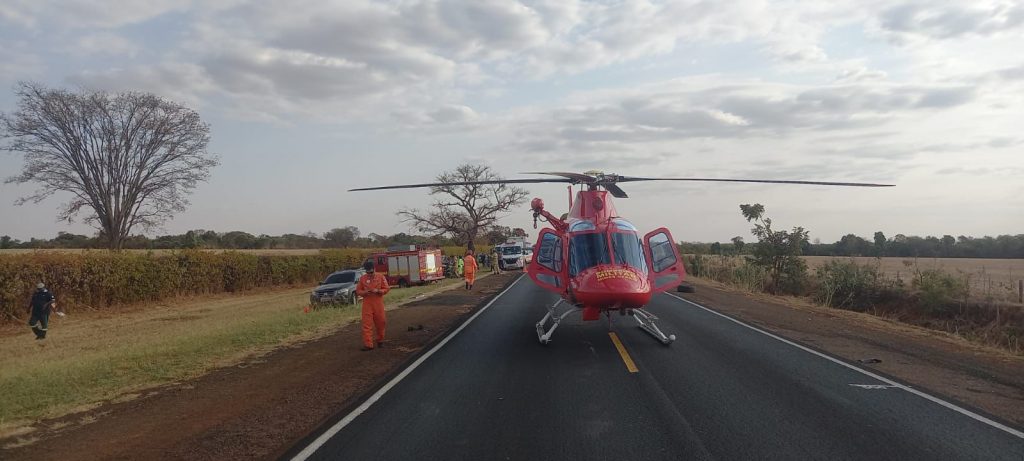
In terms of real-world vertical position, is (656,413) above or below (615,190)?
below

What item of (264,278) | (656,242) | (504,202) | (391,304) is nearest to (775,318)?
(656,242)

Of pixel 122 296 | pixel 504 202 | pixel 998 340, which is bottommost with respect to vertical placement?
pixel 998 340

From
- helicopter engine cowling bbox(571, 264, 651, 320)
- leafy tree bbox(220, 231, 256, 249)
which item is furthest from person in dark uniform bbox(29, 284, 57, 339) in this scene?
leafy tree bbox(220, 231, 256, 249)

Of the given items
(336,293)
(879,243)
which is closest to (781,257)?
(336,293)

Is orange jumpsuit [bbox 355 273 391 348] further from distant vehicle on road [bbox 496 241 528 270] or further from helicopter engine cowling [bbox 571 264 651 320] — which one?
distant vehicle on road [bbox 496 241 528 270]

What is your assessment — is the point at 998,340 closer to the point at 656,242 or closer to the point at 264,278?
the point at 656,242

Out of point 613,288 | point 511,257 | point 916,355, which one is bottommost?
point 916,355

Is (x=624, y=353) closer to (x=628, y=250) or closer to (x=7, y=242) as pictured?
(x=628, y=250)

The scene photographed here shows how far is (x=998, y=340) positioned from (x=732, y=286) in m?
18.1

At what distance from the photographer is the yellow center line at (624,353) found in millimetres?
9780

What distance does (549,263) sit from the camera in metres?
13.6

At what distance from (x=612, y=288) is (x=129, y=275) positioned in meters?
24.2

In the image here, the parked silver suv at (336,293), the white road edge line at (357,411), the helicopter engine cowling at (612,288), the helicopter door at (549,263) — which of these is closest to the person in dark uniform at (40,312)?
the parked silver suv at (336,293)

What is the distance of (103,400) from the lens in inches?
348
